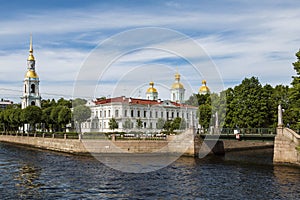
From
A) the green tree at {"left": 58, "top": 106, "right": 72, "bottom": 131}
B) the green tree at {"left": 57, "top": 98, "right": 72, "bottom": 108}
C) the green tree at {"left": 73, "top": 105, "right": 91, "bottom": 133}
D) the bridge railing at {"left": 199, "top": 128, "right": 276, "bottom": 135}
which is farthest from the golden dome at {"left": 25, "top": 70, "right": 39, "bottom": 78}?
the bridge railing at {"left": 199, "top": 128, "right": 276, "bottom": 135}

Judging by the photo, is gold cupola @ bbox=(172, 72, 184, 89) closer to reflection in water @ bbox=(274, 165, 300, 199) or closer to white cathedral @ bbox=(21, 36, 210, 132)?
white cathedral @ bbox=(21, 36, 210, 132)

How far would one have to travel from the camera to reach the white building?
104688mm

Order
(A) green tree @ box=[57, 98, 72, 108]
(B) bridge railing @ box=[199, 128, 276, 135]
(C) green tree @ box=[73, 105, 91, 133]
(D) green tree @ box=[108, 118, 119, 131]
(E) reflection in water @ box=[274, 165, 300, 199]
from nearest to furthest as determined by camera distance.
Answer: (E) reflection in water @ box=[274, 165, 300, 199] → (B) bridge railing @ box=[199, 128, 276, 135] → (C) green tree @ box=[73, 105, 91, 133] → (D) green tree @ box=[108, 118, 119, 131] → (A) green tree @ box=[57, 98, 72, 108]

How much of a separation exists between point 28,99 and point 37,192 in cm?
10160

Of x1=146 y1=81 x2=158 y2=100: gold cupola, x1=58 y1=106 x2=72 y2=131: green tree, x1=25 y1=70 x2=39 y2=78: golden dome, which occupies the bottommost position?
x1=58 y1=106 x2=72 y2=131: green tree

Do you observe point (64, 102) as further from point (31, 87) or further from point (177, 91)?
point (177, 91)

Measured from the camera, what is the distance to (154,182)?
30.7 m

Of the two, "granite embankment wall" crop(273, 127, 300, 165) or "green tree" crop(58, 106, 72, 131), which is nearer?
"granite embankment wall" crop(273, 127, 300, 165)

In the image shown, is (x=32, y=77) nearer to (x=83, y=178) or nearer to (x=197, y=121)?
(x=197, y=121)


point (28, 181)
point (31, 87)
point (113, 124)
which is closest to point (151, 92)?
point (113, 124)

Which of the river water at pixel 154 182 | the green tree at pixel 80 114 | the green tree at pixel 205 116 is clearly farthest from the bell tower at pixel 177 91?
the river water at pixel 154 182

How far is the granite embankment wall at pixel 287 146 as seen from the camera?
124 ft

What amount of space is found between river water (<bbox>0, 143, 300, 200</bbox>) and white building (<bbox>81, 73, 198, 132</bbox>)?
60382 mm

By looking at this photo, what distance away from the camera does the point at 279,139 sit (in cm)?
3988
